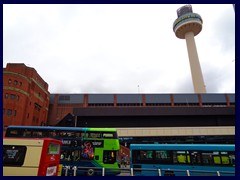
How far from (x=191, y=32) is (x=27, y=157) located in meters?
66.2

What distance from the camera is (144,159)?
1412cm

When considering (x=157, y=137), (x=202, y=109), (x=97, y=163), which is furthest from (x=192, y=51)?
(x=97, y=163)

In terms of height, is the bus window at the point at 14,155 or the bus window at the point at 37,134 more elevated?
the bus window at the point at 37,134

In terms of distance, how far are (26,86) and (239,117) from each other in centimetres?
3840

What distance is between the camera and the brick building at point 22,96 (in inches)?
1267

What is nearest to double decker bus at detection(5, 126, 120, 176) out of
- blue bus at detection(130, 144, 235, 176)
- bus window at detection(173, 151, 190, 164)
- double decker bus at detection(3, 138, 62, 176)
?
blue bus at detection(130, 144, 235, 176)

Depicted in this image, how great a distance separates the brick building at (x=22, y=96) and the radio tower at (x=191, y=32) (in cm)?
4486

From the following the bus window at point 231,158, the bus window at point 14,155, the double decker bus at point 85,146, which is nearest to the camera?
the bus window at point 14,155

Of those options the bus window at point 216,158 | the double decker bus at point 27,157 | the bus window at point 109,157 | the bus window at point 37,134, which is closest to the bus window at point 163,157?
the bus window at point 216,158

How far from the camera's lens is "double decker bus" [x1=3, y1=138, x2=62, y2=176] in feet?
24.5

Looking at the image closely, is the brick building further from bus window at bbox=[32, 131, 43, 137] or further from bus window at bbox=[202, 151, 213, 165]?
bus window at bbox=[202, 151, 213, 165]

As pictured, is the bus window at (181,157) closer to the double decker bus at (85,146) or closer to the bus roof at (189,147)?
the bus roof at (189,147)

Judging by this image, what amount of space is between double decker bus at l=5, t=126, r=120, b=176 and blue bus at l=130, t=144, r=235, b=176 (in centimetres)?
204

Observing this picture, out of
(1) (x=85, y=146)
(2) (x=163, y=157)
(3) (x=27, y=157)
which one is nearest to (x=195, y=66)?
(2) (x=163, y=157)
